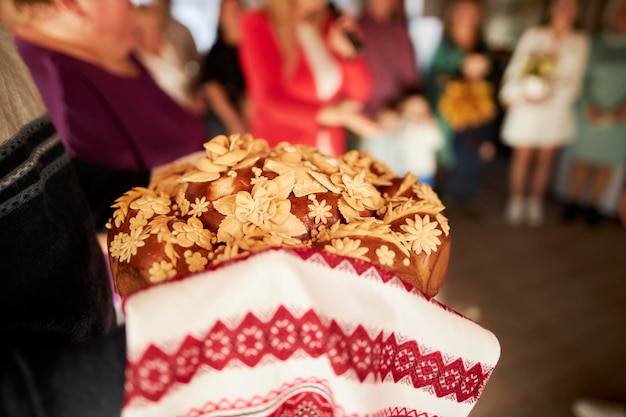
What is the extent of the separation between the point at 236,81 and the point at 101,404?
2265 millimetres

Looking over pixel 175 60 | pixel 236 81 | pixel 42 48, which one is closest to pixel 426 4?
pixel 236 81

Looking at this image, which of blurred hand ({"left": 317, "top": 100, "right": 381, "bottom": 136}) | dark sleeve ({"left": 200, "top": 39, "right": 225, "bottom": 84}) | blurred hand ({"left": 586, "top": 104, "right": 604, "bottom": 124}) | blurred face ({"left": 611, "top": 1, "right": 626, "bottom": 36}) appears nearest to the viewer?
blurred hand ({"left": 317, "top": 100, "right": 381, "bottom": 136})

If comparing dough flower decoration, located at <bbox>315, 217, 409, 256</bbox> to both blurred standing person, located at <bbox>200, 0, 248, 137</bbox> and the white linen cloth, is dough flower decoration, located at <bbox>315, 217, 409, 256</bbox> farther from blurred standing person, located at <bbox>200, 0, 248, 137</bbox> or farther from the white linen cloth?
blurred standing person, located at <bbox>200, 0, 248, 137</bbox>

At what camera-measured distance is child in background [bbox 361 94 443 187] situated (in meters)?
2.74

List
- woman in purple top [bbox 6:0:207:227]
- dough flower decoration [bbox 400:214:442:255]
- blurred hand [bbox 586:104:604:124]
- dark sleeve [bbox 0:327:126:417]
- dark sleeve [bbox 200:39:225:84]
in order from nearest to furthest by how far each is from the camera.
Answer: dark sleeve [bbox 0:327:126:417]
dough flower decoration [bbox 400:214:442:255]
woman in purple top [bbox 6:0:207:227]
dark sleeve [bbox 200:39:225:84]
blurred hand [bbox 586:104:604:124]

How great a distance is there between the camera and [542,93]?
2842mm

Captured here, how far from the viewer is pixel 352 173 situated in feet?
2.00

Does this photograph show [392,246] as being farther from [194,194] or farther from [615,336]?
[615,336]

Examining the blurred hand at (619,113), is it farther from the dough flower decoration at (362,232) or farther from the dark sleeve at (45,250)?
the dark sleeve at (45,250)

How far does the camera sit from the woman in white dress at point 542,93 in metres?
2.80

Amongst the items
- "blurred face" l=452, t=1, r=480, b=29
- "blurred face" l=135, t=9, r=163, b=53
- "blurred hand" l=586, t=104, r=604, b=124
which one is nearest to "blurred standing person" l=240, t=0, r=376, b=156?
"blurred face" l=135, t=9, r=163, b=53

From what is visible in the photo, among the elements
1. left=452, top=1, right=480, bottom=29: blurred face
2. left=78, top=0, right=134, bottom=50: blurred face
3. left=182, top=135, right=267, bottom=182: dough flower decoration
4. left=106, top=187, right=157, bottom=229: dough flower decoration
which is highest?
left=78, top=0, right=134, bottom=50: blurred face

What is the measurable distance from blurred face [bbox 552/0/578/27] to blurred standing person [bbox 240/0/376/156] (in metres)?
1.85

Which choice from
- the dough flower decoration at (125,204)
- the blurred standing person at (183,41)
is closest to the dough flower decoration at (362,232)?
the dough flower decoration at (125,204)
